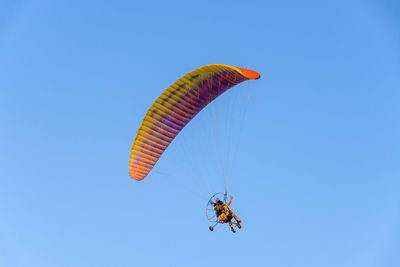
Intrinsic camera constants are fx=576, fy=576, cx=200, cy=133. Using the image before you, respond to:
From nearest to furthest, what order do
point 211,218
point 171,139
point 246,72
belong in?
1. point 246,72
2. point 211,218
3. point 171,139

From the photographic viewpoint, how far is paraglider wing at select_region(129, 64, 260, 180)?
96.3ft

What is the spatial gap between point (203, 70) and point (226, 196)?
22.1ft

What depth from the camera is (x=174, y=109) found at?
30.7 metres

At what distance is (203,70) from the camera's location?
1128 inches

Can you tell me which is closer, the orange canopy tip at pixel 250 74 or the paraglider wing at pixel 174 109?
the orange canopy tip at pixel 250 74

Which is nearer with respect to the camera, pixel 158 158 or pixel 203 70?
pixel 203 70

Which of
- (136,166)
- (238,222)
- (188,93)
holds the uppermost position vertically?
(188,93)

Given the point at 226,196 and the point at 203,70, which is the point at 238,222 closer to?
the point at 226,196

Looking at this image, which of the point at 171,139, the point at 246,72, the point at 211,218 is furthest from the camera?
the point at 171,139

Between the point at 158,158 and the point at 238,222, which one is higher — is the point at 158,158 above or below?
above

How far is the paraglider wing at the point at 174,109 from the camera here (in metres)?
29.3

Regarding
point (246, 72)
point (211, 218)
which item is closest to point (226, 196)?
point (211, 218)

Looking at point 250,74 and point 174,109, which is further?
point 174,109

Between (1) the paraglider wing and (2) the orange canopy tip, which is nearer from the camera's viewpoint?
(2) the orange canopy tip
